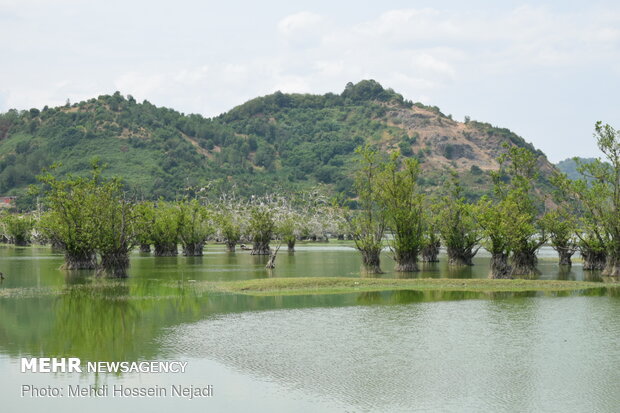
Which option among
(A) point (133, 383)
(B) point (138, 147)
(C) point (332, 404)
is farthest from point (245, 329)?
(B) point (138, 147)

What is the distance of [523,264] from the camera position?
4544cm

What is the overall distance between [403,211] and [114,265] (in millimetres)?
19671

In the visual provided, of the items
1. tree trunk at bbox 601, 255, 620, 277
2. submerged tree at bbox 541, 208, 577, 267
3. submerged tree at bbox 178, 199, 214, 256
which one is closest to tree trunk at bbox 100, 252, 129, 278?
submerged tree at bbox 178, 199, 214, 256

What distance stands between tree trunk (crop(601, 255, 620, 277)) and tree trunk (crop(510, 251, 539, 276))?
14.6 feet

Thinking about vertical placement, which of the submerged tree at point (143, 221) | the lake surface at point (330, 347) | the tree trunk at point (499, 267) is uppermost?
the submerged tree at point (143, 221)

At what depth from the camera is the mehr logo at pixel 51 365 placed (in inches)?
723

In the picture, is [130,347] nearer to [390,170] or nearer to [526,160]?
[390,170]

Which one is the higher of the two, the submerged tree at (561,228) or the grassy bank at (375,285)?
the submerged tree at (561,228)

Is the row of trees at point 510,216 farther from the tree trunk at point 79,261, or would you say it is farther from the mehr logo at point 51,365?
the mehr logo at point 51,365

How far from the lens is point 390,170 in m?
48.3

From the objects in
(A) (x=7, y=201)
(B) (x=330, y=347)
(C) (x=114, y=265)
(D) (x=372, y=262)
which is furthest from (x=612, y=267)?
(A) (x=7, y=201)

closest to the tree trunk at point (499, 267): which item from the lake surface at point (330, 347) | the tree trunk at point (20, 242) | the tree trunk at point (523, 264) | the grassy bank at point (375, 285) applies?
the grassy bank at point (375, 285)

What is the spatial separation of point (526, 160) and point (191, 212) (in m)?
37.7

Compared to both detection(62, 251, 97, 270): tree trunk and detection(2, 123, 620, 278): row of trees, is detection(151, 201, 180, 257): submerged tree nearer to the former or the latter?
detection(2, 123, 620, 278): row of trees
